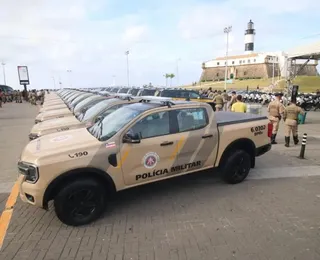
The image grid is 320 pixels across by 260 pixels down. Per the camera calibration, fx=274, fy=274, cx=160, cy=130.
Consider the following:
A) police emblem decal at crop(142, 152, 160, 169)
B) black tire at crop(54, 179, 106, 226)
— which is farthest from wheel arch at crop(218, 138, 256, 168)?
black tire at crop(54, 179, 106, 226)

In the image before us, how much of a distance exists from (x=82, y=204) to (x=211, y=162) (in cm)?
248

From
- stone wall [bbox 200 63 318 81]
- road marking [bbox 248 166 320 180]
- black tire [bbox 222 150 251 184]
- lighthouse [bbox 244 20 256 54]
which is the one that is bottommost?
road marking [bbox 248 166 320 180]

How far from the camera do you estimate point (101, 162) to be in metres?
4.04

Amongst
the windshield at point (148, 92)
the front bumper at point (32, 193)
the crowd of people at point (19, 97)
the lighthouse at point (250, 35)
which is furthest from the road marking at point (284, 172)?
the lighthouse at point (250, 35)

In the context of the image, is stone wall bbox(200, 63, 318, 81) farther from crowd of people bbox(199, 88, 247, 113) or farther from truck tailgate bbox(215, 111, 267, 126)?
truck tailgate bbox(215, 111, 267, 126)

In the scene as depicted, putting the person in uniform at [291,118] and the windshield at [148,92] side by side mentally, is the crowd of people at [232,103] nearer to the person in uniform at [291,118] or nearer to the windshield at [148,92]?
the person in uniform at [291,118]

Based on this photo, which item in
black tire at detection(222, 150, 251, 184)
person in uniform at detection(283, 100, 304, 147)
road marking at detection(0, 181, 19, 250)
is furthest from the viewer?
person in uniform at detection(283, 100, 304, 147)

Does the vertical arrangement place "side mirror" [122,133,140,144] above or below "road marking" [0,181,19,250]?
above

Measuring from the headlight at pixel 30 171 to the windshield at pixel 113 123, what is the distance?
40.8 inches

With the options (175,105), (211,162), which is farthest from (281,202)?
(175,105)

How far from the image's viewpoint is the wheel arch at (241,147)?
5418 millimetres

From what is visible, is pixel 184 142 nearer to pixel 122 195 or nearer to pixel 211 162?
pixel 211 162

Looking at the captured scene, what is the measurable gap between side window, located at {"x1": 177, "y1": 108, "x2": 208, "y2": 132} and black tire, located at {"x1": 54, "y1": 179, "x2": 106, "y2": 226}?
5.79ft

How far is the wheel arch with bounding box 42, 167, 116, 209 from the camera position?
3812 mm
